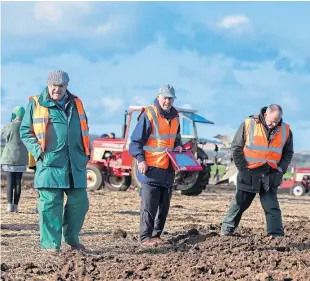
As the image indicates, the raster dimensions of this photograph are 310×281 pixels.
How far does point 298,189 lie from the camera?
96.2ft

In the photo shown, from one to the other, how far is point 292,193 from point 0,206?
16459 millimetres

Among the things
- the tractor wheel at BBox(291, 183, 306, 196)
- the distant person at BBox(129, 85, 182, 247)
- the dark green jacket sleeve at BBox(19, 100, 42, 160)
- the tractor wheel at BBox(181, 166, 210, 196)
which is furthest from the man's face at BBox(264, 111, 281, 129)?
the tractor wheel at BBox(291, 183, 306, 196)

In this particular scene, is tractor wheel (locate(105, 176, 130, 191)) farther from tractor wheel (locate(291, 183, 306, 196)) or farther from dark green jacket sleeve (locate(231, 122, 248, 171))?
dark green jacket sleeve (locate(231, 122, 248, 171))

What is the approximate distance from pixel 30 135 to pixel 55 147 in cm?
31

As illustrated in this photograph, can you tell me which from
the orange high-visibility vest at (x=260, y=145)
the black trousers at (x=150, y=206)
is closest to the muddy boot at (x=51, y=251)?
the black trousers at (x=150, y=206)

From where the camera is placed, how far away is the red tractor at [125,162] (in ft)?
68.0

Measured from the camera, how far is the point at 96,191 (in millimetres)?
21094

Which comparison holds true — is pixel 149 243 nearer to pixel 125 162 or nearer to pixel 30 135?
pixel 30 135

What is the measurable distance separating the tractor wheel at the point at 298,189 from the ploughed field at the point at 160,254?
16.1 metres

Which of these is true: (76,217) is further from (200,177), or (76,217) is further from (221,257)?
(200,177)

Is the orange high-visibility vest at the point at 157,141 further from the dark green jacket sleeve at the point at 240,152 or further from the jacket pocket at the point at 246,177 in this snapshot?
the jacket pocket at the point at 246,177

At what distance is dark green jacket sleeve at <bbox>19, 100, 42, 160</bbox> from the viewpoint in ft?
27.7

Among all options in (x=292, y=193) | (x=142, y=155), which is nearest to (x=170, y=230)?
(x=142, y=155)

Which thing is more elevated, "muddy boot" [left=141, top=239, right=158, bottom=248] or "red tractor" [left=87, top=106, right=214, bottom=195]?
"red tractor" [left=87, top=106, right=214, bottom=195]
